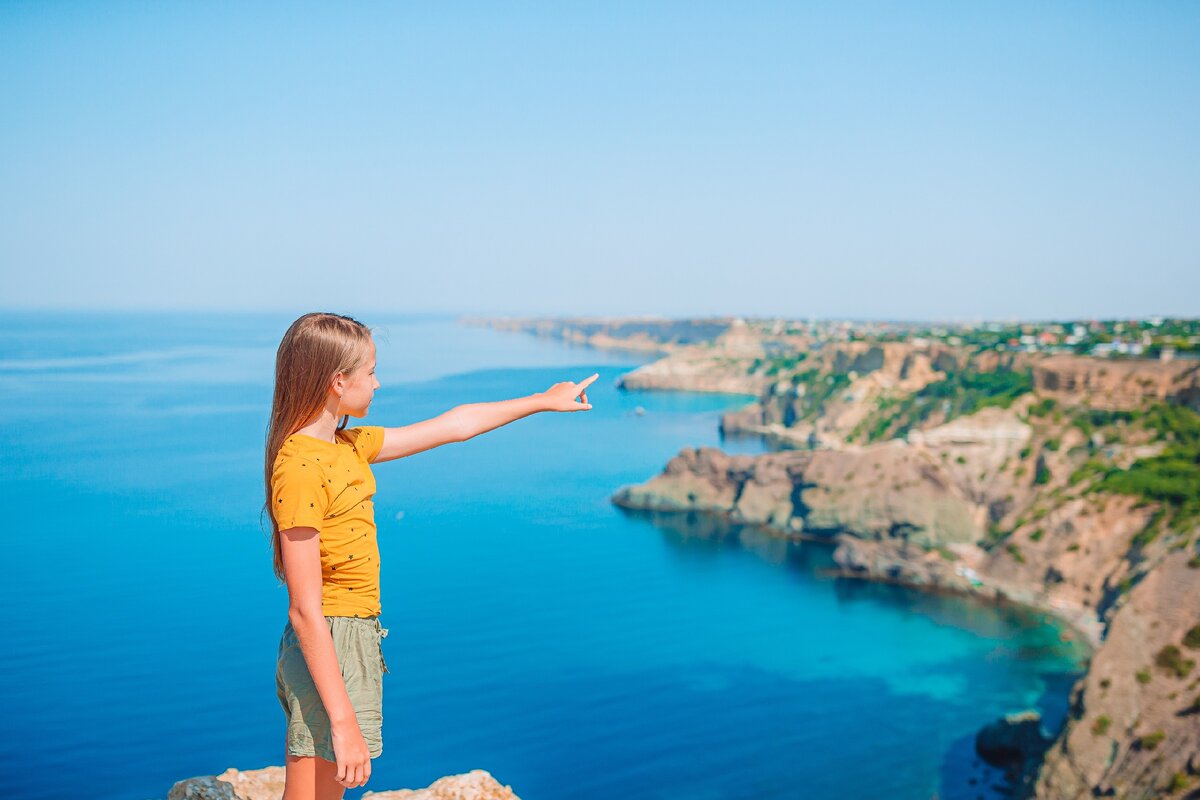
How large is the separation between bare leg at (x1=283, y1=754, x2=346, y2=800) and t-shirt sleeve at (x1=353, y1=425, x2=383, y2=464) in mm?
734

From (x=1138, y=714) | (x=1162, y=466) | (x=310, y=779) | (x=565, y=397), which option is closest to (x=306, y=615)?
(x=310, y=779)

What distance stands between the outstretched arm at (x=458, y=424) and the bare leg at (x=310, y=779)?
0.76 metres

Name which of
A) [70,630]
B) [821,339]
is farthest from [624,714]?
[821,339]

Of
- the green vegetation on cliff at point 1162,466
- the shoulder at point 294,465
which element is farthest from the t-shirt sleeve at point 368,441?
the green vegetation on cliff at point 1162,466

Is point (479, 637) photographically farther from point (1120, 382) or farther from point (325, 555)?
point (1120, 382)

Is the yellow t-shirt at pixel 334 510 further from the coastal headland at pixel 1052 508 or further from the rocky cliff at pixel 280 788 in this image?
the coastal headland at pixel 1052 508

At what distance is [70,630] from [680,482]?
26195 mm

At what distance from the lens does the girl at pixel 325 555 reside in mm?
2135

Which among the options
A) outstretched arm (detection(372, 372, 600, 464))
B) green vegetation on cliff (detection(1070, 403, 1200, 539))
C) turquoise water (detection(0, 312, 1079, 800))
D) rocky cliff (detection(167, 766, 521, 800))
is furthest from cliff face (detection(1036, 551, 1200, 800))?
outstretched arm (detection(372, 372, 600, 464))

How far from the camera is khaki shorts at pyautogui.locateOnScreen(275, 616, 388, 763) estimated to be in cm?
229

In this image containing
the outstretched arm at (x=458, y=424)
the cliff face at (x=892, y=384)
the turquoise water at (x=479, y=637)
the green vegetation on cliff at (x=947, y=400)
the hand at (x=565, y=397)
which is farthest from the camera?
the green vegetation on cliff at (x=947, y=400)

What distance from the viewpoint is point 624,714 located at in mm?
23297

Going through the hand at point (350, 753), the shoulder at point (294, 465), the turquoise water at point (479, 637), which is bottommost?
the turquoise water at point (479, 637)

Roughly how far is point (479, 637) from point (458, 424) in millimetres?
26371
